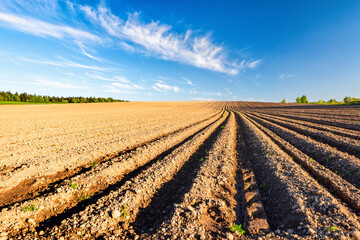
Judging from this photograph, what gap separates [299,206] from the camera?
4383 millimetres

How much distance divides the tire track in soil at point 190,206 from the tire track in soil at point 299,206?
3.86 ft

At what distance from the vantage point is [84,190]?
5.43 m

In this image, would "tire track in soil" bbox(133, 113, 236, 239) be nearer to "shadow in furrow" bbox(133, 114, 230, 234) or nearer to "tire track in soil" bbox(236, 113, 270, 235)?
"shadow in furrow" bbox(133, 114, 230, 234)

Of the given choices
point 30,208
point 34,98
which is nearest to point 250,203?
point 30,208

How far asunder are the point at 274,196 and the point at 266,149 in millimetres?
4561

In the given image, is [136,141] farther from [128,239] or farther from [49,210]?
[128,239]

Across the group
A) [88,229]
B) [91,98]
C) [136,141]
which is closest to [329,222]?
[88,229]

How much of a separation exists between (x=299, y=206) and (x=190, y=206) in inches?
116

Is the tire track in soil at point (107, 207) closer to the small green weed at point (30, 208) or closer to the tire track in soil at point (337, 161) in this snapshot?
the small green weed at point (30, 208)

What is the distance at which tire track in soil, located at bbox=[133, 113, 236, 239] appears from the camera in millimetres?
3854

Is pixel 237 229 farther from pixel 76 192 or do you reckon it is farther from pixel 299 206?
pixel 76 192

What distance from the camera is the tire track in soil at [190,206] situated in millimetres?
3854

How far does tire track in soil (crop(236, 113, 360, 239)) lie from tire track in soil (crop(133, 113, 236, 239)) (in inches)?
46.4

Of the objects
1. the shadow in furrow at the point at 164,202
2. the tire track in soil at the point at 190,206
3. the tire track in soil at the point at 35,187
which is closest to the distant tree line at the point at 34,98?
the tire track in soil at the point at 35,187
